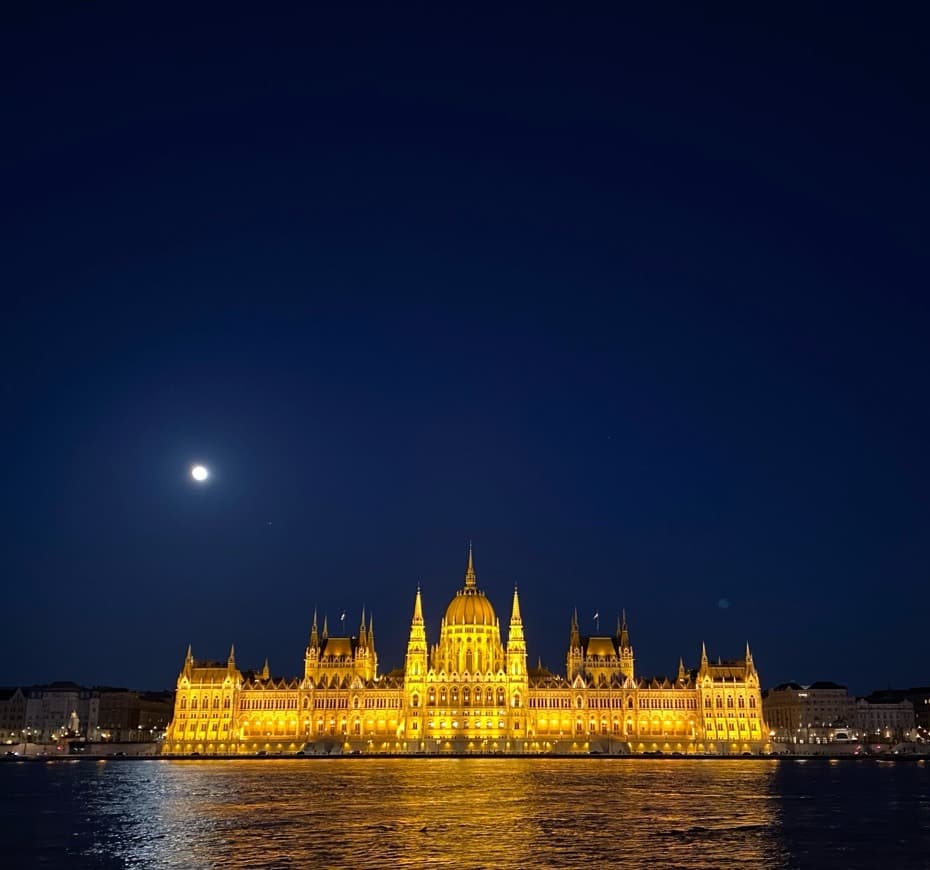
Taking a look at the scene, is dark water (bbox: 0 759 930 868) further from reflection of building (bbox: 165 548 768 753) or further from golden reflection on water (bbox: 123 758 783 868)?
reflection of building (bbox: 165 548 768 753)

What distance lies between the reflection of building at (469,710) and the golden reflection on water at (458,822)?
80.8 metres

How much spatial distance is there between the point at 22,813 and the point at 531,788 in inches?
1556

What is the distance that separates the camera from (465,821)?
6197 centimetres

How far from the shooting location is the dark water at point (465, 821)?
1932 inches

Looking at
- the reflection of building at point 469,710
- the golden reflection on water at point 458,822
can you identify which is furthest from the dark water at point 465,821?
the reflection of building at point 469,710

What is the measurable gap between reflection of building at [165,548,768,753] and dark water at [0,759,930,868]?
76910 mm

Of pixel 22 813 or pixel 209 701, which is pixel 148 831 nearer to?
pixel 22 813

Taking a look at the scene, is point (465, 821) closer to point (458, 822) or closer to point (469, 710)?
point (458, 822)

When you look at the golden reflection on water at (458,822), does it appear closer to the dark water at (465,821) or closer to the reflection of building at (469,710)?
the dark water at (465,821)

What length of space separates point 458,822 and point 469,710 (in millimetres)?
129119

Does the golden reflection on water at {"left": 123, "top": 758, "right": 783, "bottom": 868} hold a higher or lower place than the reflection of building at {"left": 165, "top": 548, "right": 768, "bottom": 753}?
lower

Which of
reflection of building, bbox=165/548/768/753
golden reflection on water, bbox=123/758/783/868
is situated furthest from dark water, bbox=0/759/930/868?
reflection of building, bbox=165/548/768/753

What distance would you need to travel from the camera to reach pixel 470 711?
188m

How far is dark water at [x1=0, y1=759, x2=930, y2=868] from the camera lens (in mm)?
49062
